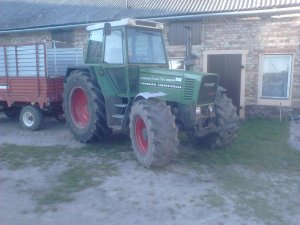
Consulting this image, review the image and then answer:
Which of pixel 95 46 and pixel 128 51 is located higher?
pixel 95 46

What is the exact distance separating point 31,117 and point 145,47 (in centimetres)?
395

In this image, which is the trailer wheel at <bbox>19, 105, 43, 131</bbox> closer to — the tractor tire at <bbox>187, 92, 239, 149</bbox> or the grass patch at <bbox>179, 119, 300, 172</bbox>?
the grass patch at <bbox>179, 119, 300, 172</bbox>

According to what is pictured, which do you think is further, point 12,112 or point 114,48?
point 12,112

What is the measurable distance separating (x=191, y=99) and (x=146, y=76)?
1076 millimetres

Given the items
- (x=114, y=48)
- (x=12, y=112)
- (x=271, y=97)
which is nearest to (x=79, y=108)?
(x=114, y=48)

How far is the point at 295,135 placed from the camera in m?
8.76

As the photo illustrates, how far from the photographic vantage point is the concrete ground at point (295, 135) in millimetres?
7879

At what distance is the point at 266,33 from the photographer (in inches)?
427

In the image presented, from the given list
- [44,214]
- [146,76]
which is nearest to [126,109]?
[146,76]

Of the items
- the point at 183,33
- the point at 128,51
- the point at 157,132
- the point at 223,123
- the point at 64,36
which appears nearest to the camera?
the point at 157,132

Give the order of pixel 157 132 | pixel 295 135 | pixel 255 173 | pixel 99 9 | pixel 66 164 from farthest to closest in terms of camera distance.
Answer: pixel 99 9
pixel 295 135
pixel 66 164
pixel 255 173
pixel 157 132

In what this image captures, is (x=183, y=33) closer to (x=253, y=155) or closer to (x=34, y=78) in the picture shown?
(x=34, y=78)

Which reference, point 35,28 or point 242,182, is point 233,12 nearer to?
point 242,182

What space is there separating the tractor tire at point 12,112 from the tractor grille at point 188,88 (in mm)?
6143
